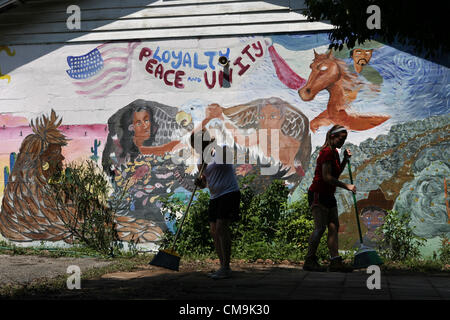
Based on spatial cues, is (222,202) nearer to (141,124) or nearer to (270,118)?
(270,118)

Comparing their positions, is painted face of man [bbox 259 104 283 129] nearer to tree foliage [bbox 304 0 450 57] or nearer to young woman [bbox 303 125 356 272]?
young woman [bbox 303 125 356 272]

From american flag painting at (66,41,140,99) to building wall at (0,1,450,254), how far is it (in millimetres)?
19

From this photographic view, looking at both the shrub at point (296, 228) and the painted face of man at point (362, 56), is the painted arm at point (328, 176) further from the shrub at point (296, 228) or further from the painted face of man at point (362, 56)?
the painted face of man at point (362, 56)

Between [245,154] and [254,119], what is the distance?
631 millimetres

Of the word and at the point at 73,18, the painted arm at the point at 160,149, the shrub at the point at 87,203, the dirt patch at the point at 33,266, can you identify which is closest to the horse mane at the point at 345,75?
the painted arm at the point at 160,149

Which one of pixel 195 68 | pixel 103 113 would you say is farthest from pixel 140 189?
pixel 195 68

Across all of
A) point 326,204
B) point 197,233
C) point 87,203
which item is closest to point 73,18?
point 87,203

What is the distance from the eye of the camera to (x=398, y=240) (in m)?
8.59

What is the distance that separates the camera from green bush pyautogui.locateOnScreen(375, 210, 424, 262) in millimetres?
8547

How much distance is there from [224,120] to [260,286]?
14.5 ft

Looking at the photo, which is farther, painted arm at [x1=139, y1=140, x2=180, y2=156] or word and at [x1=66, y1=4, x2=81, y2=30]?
word and at [x1=66, y1=4, x2=81, y2=30]

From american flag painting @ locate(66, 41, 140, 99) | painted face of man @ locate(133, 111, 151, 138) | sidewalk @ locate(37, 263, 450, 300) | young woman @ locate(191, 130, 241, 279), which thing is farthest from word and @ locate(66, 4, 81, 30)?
sidewalk @ locate(37, 263, 450, 300)

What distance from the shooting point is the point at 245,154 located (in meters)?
9.48
